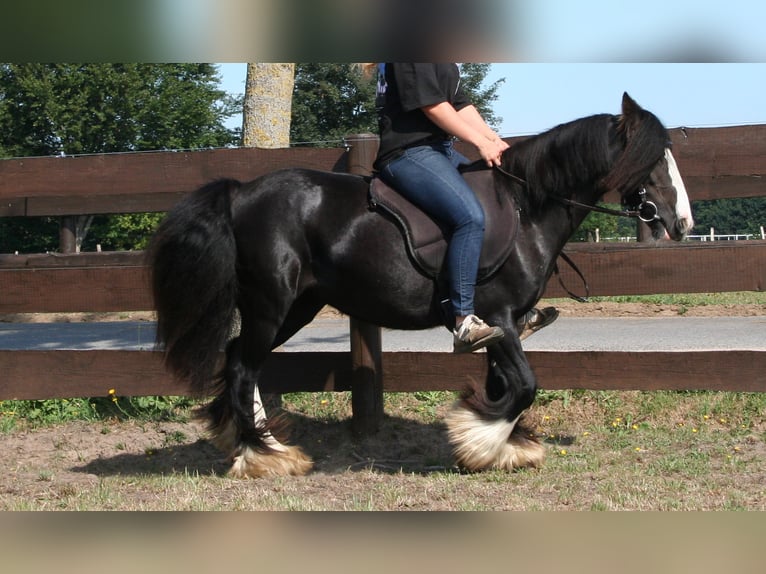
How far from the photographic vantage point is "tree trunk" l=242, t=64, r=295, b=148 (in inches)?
336

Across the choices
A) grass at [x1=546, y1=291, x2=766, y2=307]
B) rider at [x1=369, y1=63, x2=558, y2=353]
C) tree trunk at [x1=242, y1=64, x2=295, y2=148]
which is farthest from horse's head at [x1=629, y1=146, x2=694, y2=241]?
grass at [x1=546, y1=291, x2=766, y2=307]

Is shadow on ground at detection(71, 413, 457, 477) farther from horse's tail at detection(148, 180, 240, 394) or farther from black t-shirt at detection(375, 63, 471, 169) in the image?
black t-shirt at detection(375, 63, 471, 169)

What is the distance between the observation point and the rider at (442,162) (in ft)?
15.0

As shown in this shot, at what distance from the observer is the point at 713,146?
570 centimetres

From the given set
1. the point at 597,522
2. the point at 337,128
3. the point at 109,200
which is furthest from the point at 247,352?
the point at 337,128

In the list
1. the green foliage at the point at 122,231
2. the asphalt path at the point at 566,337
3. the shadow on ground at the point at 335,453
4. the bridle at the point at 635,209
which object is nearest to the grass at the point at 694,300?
the asphalt path at the point at 566,337

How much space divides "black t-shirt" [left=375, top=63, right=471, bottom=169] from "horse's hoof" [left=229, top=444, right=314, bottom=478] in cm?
183

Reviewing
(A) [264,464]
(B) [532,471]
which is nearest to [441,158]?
(B) [532,471]

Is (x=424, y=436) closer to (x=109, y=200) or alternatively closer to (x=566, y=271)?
(x=566, y=271)

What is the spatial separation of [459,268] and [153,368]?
256 cm

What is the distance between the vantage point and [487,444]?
479cm

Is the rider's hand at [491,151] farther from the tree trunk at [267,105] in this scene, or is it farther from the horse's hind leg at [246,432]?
the tree trunk at [267,105]

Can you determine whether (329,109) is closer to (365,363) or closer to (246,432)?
(365,363)

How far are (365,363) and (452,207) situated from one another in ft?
5.32
